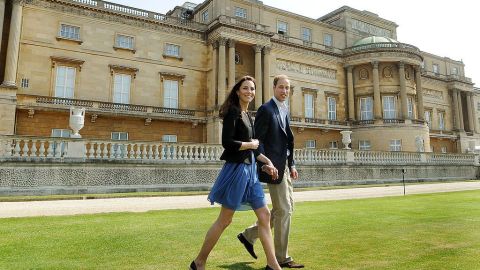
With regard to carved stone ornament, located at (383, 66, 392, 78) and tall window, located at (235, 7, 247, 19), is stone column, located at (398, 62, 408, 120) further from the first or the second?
tall window, located at (235, 7, 247, 19)

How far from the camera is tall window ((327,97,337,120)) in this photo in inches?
1426

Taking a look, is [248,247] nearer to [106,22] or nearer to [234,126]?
[234,126]

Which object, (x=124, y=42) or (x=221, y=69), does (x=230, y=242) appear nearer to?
(x=221, y=69)

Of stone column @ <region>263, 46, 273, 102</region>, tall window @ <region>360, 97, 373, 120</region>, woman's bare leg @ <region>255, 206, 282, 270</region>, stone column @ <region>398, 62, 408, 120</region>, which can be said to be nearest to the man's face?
woman's bare leg @ <region>255, 206, 282, 270</region>

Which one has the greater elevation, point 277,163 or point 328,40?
point 328,40

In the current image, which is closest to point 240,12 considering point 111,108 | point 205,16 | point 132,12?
point 205,16

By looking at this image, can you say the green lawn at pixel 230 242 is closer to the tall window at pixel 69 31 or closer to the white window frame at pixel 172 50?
→ the tall window at pixel 69 31

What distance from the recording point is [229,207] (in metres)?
3.78

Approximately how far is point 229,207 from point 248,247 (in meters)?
0.82

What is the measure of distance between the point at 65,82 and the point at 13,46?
3721mm

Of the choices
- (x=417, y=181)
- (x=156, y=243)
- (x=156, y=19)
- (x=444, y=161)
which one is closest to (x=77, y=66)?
(x=156, y=19)

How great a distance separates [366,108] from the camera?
120ft

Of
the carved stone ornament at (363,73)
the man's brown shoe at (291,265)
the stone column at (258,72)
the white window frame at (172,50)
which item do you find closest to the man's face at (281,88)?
the man's brown shoe at (291,265)

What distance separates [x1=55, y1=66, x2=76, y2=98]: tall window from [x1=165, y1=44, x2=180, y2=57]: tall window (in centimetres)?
725
